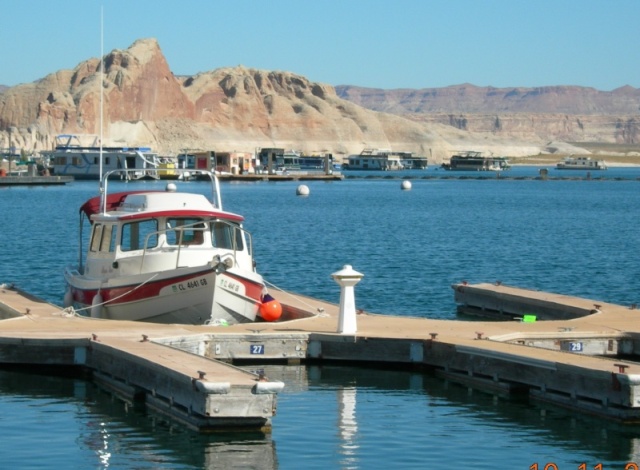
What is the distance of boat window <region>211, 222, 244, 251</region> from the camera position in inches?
1057

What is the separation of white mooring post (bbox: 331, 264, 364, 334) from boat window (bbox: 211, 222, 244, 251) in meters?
4.44

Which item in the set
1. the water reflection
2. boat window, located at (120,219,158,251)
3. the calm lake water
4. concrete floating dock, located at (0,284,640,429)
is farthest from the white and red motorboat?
the water reflection

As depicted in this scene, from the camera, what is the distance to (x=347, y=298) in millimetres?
22844

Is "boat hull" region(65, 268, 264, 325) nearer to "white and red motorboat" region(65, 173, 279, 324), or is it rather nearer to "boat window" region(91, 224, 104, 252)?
"white and red motorboat" region(65, 173, 279, 324)

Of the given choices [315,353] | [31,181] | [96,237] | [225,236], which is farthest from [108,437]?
[31,181]

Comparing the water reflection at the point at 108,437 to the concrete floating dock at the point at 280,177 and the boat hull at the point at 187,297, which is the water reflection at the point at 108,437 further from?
the concrete floating dock at the point at 280,177

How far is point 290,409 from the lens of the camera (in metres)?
19.9

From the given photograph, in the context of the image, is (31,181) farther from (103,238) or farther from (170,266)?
(170,266)

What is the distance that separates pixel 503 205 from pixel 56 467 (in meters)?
94.2

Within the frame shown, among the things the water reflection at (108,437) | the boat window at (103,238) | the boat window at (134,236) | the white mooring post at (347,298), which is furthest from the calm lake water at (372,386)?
the boat window at (103,238)

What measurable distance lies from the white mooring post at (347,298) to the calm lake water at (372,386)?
78cm

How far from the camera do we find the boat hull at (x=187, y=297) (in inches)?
993

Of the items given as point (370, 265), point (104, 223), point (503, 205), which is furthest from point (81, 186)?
point (104, 223)

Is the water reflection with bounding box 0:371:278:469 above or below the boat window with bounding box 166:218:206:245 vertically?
below
